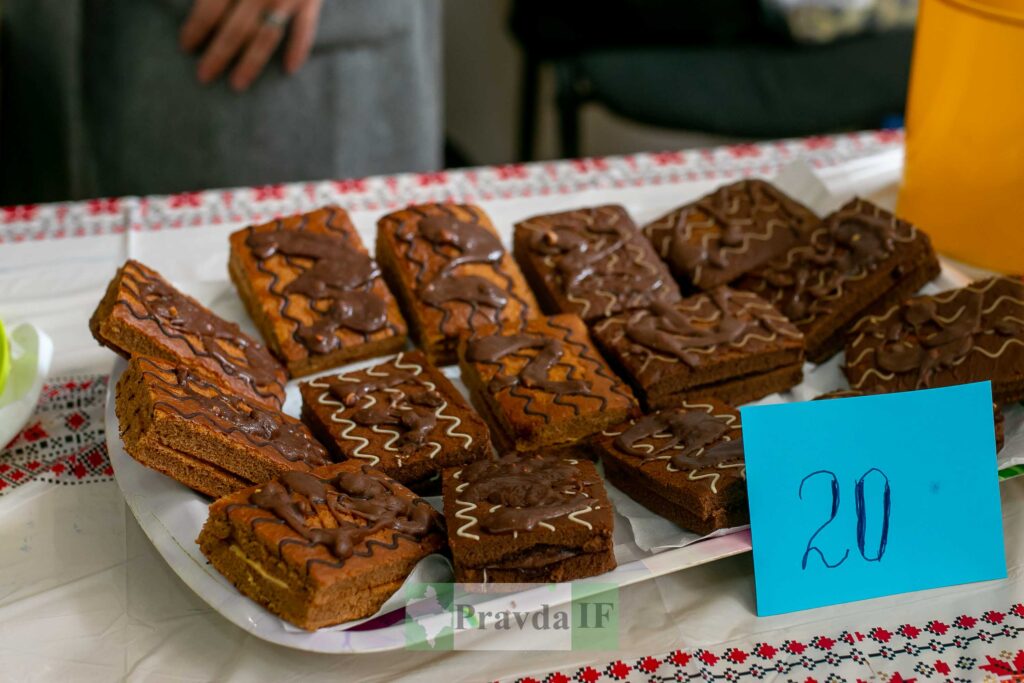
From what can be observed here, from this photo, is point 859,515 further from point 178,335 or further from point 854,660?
point 178,335

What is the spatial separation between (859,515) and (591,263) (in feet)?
2.69

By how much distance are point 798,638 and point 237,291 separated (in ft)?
4.33

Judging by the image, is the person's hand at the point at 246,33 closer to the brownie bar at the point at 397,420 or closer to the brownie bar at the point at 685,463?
the brownie bar at the point at 397,420

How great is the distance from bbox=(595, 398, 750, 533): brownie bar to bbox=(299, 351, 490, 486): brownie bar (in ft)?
0.75

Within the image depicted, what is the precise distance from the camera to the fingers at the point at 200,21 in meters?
2.85

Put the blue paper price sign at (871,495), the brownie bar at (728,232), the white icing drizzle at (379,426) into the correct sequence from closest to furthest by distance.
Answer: the blue paper price sign at (871,495), the white icing drizzle at (379,426), the brownie bar at (728,232)

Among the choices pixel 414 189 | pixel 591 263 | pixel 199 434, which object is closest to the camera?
pixel 199 434

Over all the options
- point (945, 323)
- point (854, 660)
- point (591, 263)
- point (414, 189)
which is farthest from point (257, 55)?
point (854, 660)

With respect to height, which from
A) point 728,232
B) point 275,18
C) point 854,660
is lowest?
point 854,660

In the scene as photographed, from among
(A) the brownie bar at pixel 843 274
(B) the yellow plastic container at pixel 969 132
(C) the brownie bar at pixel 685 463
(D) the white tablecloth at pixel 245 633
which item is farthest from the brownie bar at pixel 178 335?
(B) the yellow plastic container at pixel 969 132

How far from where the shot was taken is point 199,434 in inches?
61.1

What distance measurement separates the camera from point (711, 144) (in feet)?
13.5

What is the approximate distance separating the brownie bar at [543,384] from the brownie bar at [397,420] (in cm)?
7

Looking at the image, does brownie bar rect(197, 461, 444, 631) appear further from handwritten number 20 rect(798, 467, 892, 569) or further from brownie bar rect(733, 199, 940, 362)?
brownie bar rect(733, 199, 940, 362)
